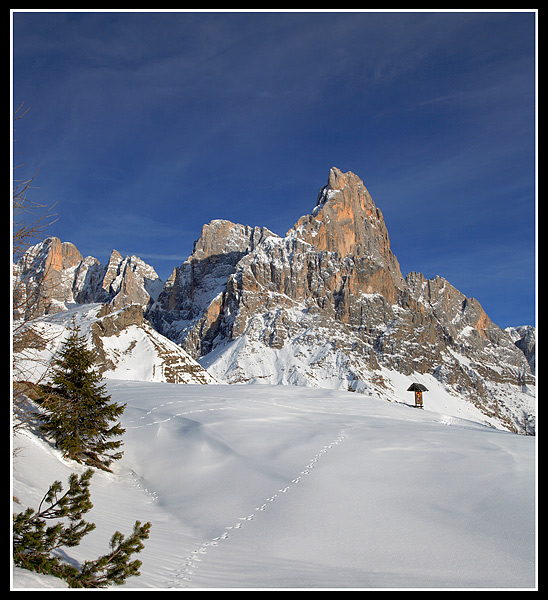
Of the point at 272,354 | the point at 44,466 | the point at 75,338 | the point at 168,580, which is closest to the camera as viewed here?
the point at 168,580

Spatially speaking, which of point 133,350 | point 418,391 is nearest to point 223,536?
point 418,391

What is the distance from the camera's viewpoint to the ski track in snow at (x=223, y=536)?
21.7 ft

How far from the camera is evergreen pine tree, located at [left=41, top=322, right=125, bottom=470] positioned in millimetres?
12227

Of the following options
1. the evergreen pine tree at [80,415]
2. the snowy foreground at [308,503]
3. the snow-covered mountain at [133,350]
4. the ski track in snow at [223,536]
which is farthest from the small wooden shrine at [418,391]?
the snow-covered mountain at [133,350]

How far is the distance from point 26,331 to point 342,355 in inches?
7484

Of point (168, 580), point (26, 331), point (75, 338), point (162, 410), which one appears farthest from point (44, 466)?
point (162, 410)

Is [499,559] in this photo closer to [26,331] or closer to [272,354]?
[26,331]

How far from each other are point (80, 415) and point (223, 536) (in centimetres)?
632

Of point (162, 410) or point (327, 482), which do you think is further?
point (162, 410)

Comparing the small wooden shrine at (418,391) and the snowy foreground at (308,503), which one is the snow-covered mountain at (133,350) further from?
the snowy foreground at (308,503)

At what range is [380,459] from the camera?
12508mm
